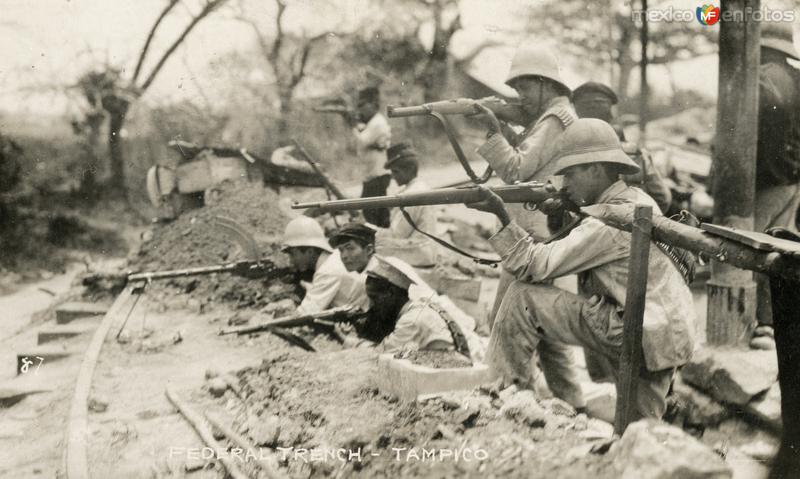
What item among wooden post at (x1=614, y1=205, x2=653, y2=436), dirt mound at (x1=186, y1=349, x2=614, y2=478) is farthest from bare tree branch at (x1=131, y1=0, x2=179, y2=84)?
wooden post at (x1=614, y1=205, x2=653, y2=436)

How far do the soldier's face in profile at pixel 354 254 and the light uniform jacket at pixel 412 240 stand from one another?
83 centimetres

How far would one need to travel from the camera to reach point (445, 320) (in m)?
4.28

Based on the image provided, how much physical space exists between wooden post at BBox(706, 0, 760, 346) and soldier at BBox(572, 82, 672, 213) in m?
0.60

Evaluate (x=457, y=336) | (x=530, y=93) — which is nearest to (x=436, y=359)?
(x=457, y=336)

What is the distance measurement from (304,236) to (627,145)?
3.31 m

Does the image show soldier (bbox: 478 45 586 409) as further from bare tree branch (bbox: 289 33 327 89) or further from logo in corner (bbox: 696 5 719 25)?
bare tree branch (bbox: 289 33 327 89)

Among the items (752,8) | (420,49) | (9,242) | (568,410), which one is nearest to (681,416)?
(568,410)

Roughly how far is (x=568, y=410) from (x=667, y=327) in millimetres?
686

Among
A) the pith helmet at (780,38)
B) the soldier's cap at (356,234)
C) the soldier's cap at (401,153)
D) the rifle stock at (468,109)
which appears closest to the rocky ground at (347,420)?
the soldier's cap at (356,234)

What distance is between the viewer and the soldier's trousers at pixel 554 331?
137 inches

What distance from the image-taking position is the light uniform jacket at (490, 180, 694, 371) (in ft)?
11.0

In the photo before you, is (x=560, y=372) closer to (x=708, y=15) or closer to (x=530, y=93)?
(x=530, y=93)

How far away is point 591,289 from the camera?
371 cm

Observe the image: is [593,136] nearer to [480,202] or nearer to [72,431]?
[480,202]
